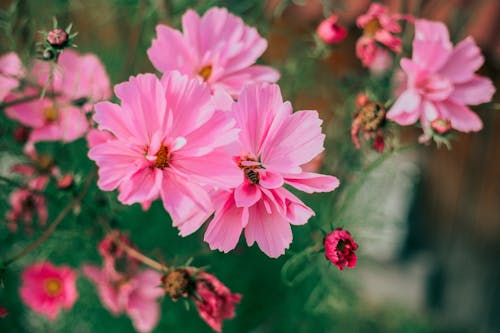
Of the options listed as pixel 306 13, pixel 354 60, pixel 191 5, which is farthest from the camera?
pixel 354 60

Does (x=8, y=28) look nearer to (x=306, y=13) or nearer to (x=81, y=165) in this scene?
(x=81, y=165)

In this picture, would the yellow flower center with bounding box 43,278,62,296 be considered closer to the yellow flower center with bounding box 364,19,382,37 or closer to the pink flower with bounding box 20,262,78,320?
the pink flower with bounding box 20,262,78,320

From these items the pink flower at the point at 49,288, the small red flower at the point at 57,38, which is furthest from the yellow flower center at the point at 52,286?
the small red flower at the point at 57,38

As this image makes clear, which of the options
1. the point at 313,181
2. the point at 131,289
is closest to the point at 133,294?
the point at 131,289

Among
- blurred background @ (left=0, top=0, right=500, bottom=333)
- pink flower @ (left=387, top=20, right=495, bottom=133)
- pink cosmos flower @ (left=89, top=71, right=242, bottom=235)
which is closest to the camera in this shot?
pink cosmos flower @ (left=89, top=71, right=242, bottom=235)

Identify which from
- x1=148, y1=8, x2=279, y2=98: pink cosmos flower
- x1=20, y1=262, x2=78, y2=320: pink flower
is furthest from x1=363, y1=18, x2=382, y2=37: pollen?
x1=20, y1=262, x2=78, y2=320: pink flower

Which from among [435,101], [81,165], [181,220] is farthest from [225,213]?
[81,165]

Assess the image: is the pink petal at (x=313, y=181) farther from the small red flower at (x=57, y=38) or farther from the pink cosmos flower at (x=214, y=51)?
the small red flower at (x=57, y=38)
